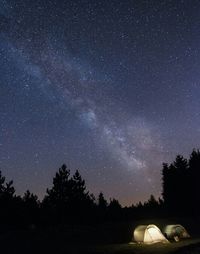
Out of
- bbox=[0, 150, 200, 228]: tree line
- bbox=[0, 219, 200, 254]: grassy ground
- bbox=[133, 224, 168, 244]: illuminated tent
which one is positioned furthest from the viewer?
bbox=[0, 150, 200, 228]: tree line

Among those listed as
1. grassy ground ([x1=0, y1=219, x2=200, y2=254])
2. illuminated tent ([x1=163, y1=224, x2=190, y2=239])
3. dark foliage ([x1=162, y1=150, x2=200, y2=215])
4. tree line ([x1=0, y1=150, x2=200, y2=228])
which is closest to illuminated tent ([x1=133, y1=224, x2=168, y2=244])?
grassy ground ([x1=0, y1=219, x2=200, y2=254])

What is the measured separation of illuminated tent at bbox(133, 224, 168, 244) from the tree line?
15.5 metres

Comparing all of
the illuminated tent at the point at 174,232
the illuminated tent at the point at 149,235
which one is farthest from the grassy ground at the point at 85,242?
the illuminated tent at the point at 149,235

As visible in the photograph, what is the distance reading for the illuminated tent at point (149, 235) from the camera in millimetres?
28297

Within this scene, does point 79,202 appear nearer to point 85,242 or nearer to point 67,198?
point 67,198

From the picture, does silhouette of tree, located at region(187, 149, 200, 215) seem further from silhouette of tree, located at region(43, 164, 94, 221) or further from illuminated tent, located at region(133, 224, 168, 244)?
illuminated tent, located at region(133, 224, 168, 244)

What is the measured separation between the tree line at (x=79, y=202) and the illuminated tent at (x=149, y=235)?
15.5m

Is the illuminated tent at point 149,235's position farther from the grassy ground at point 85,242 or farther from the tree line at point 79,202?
the tree line at point 79,202

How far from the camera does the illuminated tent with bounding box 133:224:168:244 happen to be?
28.3 meters

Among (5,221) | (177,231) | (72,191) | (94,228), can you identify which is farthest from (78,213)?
(177,231)

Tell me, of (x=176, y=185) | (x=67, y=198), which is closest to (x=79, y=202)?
(x=67, y=198)

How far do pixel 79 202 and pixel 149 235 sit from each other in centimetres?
2438

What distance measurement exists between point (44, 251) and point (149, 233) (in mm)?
8979

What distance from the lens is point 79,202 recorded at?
52031 millimetres
